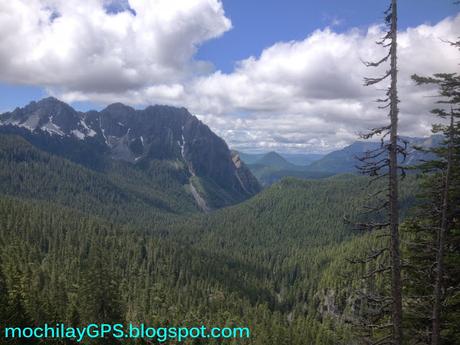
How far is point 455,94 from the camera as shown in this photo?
25891mm

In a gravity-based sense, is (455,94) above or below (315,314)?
above

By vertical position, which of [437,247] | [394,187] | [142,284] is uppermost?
[394,187]

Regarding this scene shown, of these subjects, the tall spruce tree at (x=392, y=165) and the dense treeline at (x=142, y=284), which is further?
the dense treeline at (x=142, y=284)

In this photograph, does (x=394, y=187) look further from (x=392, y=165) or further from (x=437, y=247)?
(x=437, y=247)

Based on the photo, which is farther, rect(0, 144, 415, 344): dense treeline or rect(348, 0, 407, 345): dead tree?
rect(0, 144, 415, 344): dense treeline

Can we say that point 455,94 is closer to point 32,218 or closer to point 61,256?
point 61,256

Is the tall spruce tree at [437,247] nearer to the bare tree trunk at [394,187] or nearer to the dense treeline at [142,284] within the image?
the bare tree trunk at [394,187]

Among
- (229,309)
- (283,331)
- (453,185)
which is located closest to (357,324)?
(453,185)

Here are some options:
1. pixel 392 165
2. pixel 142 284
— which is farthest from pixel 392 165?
pixel 142 284

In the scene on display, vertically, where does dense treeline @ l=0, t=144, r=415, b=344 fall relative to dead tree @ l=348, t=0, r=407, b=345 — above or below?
below

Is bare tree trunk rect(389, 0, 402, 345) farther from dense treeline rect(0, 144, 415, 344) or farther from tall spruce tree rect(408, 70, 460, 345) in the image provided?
dense treeline rect(0, 144, 415, 344)

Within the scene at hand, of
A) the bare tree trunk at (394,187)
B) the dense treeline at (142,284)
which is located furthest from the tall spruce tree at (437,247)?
the dense treeline at (142,284)

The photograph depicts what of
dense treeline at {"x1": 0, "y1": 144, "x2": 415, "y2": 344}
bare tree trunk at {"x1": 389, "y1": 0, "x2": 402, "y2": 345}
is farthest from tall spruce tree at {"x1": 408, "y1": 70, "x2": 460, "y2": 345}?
dense treeline at {"x1": 0, "y1": 144, "x2": 415, "y2": 344}

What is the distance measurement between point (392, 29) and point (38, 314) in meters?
59.2
